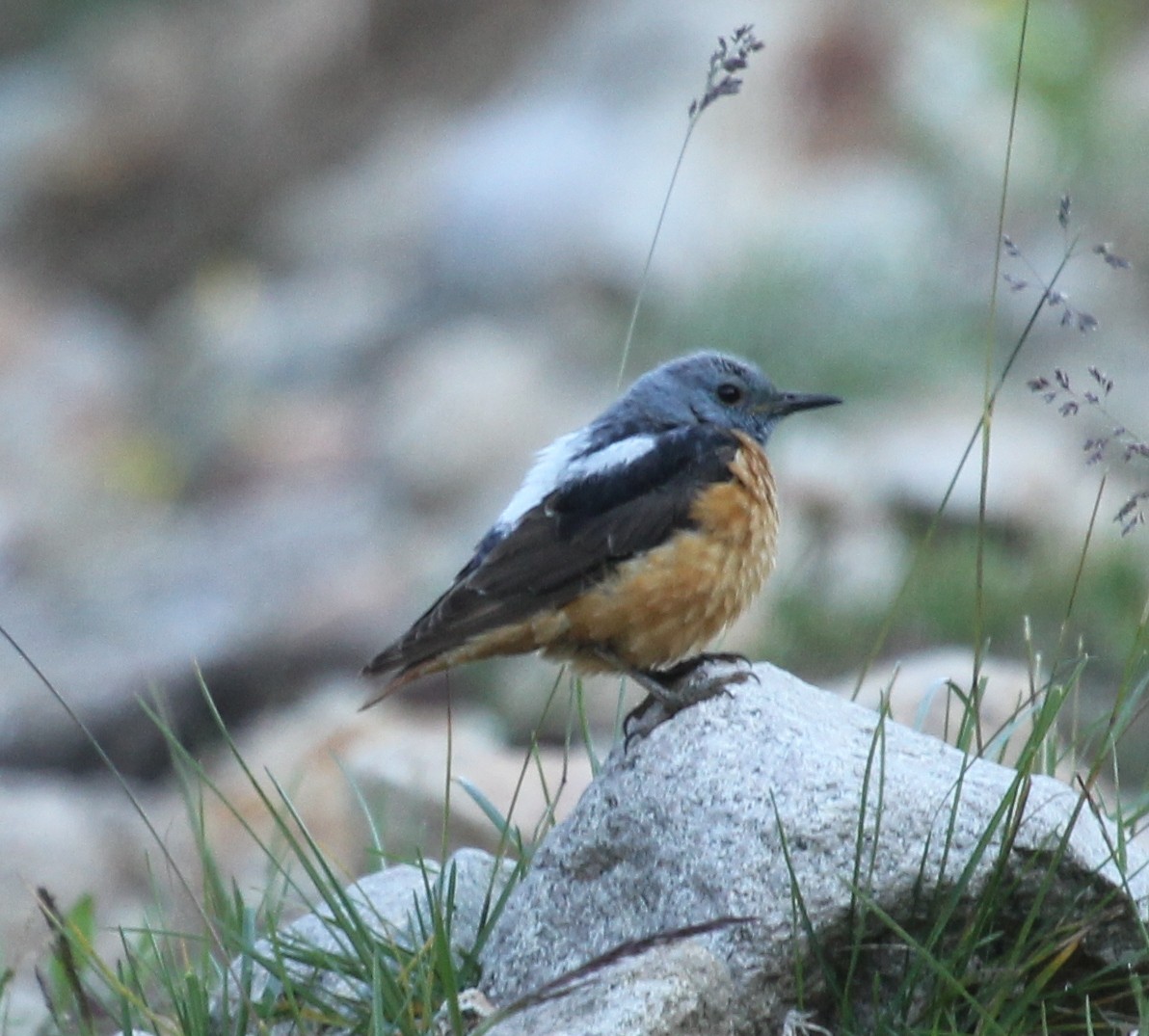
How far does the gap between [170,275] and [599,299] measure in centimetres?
488

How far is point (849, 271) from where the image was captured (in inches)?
508

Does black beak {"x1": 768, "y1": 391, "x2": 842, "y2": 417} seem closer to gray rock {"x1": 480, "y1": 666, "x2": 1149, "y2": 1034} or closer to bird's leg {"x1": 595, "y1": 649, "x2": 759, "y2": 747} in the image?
bird's leg {"x1": 595, "y1": 649, "x2": 759, "y2": 747}

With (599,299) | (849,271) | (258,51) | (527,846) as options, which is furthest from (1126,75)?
(527,846)

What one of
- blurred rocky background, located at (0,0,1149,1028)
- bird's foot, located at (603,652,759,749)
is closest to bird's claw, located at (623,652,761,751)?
bird's foot, located at (603,652,759,749)

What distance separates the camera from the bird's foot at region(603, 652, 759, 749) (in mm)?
4496

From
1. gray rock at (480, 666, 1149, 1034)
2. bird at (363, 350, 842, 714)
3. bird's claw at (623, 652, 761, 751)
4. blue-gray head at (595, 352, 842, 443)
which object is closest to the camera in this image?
gray rock at (480, 666, 1149, 1034)

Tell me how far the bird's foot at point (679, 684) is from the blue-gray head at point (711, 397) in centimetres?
86

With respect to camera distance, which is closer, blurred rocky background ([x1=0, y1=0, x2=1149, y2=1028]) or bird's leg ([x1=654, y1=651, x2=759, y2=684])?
bird's leg ([x1=654, y1=651, x2=759, y2=684])

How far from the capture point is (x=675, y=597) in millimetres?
4984

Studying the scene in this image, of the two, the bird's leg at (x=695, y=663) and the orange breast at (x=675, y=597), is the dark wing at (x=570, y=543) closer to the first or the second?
the orange breast at (x=675, y=597)

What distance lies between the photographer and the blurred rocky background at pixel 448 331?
354 inches

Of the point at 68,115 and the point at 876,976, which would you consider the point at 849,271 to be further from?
the point at 876,976

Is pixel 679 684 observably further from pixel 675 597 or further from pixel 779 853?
pixel 779 853

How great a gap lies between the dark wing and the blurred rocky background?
106cm
